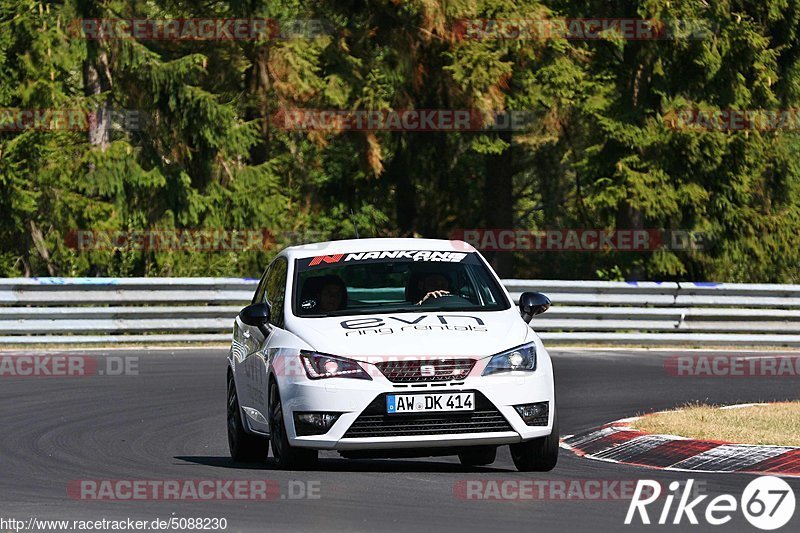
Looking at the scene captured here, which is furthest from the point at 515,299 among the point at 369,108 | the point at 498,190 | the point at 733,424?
the point at 498,190

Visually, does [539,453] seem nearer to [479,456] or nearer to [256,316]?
[479,456]

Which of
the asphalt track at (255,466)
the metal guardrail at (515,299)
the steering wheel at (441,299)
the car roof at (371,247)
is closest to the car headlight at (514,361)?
the asphalt track at (255,466)

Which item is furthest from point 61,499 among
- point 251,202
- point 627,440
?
point 251,202

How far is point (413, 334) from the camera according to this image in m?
10.3

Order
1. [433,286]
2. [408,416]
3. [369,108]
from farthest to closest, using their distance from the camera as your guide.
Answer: [369,108] → [433,286] → [408,416]

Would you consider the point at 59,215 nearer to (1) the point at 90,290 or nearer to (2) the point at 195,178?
(2) the point at 195,178

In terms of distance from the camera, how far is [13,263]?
3069 cm

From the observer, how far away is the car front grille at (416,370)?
33.2 feet

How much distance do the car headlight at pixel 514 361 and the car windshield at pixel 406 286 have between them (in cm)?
73

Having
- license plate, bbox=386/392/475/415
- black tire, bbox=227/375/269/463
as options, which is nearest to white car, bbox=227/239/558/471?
license plate, bbox=386/392/475/415

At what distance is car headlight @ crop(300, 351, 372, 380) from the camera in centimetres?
1016

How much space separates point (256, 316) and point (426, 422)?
1763 mm

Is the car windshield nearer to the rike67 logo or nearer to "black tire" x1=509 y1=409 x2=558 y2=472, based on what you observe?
"black tire" x1=509 y1=409 x2=558 y2=472

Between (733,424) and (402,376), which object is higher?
(402,376)
